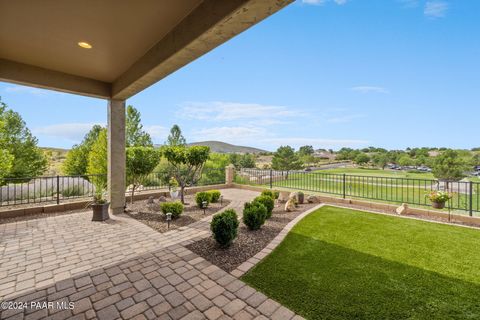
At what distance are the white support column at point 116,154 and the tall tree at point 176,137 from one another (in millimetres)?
23544

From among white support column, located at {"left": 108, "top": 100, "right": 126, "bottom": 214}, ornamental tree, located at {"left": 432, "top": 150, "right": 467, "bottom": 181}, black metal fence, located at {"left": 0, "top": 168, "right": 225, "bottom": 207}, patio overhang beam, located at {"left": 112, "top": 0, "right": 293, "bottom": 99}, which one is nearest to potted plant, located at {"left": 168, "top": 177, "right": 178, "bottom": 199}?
black metal fence, located at {"left": 0, "top": 168, "right": 225, "bottom": 207}

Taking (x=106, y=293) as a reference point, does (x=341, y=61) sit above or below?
above

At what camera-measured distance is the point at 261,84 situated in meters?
21.2

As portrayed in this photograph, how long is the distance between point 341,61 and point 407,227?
43.1ft

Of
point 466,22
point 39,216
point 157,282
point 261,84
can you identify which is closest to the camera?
point 157,282

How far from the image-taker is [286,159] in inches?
1889

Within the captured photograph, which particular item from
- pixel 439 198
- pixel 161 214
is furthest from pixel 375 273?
pixel 161 214

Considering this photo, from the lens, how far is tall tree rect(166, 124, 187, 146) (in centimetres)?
2872

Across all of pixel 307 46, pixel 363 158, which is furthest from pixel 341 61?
pixel 363 158

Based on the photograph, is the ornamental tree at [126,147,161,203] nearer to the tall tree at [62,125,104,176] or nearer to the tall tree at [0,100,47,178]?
the tall tree at [62,125,104,176]

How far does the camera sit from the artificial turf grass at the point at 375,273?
7.09ft

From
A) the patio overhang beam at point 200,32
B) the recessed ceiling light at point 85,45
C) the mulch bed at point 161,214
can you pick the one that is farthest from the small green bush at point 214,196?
the recessed ceiling light at point 85,45

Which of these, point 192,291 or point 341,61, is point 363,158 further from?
point 192,291

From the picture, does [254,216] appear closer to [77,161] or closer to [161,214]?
[161,214]
